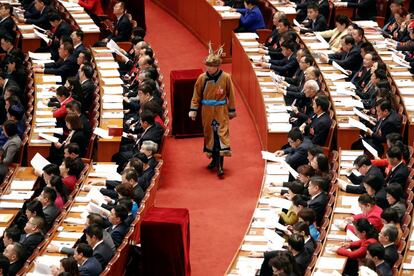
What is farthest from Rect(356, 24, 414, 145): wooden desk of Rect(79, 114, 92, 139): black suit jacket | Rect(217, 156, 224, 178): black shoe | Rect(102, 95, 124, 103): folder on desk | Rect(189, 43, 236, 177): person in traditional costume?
Rect(79, 114, 92, 139): black suit jacket

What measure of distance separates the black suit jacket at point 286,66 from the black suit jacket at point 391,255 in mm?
5556

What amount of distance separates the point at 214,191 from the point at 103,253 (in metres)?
3.39

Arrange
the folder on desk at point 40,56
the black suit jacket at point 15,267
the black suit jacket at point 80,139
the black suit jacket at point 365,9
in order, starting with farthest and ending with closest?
the black suit jacket at point 365,9 < the folder on desk at point 40,56 < the black suit jacket at point 80,139 < the black suit jacket at point 15,267

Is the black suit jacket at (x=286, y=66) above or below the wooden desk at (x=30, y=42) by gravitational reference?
above

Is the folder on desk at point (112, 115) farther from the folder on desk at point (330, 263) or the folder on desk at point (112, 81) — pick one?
the folder on desk at point (330, 263)

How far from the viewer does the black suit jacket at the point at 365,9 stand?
17.8 m

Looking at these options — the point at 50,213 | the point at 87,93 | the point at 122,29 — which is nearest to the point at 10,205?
the point at 50,213

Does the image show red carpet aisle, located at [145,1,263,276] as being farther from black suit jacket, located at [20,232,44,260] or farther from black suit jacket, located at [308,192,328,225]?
black suit jacket, located at [20,232,44,260]

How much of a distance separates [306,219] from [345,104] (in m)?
3.41

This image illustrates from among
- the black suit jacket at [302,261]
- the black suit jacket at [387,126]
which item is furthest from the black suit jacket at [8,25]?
the black suit jacket at [302,261]

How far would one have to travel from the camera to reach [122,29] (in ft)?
57.7

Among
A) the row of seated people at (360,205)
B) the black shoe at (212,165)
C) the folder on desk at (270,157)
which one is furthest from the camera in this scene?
the black shoe at (212,165)

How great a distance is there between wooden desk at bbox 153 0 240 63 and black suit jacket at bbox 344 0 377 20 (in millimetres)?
1893

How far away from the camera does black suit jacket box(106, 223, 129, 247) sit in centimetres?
1137
